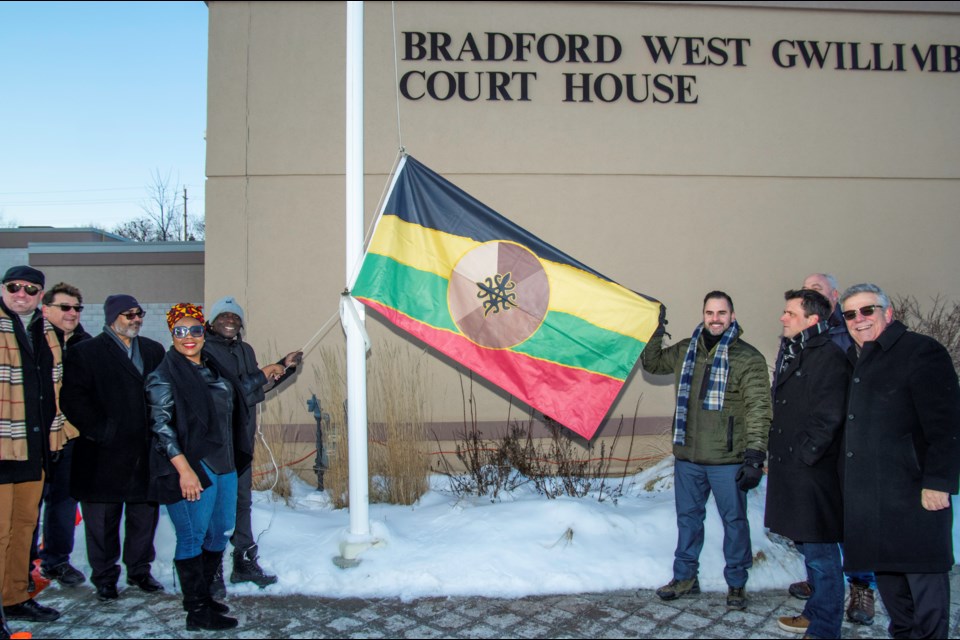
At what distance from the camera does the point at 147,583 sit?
4715 mm

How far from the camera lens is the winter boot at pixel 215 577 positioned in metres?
4.25

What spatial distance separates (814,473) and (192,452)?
349cm

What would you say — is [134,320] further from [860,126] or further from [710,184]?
[860,126]

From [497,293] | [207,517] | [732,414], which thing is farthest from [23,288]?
[732,414]

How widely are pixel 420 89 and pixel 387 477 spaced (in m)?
4.15

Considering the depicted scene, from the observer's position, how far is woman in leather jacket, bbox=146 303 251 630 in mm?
4012

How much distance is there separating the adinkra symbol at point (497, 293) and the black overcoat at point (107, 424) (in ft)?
7.78

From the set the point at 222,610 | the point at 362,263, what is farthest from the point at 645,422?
the point at 222,610

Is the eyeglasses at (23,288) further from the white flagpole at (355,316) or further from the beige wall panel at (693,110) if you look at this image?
the beige wall panel at (693,110)

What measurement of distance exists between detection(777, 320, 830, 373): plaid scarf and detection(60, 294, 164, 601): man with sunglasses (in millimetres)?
4073

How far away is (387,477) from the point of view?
630 cm

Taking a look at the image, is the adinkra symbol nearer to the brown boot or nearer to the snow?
the snow

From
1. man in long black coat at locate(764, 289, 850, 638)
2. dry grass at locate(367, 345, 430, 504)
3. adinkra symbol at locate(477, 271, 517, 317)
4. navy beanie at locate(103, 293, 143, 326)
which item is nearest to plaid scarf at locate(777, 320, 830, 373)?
man in long black coat at locate(764, 289, 850, 638)

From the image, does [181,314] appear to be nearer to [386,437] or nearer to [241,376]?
[241,376]
